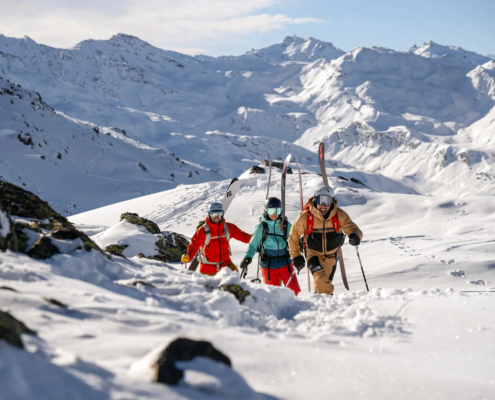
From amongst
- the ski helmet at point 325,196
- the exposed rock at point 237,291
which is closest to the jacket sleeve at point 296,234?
the ski helmet at point 325,196

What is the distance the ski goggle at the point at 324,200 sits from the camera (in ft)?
23.9

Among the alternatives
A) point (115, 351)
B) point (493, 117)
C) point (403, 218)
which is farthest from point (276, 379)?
point (493, 117)

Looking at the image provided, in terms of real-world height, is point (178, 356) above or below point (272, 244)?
below

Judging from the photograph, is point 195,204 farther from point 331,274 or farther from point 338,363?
point 338,363

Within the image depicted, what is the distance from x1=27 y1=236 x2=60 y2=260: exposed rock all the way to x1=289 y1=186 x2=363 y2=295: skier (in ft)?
13.5

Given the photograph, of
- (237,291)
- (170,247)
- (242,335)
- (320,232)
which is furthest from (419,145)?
(242,335)

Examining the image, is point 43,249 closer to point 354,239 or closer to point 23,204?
point 23,204

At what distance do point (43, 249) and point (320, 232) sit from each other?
458 centimetres

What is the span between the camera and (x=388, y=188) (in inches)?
5212

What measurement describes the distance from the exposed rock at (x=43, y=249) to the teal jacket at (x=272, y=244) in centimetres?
405

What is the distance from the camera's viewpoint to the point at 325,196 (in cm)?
727

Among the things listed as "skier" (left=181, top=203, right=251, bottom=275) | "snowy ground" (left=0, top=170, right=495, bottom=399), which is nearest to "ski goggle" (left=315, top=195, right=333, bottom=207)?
"skier" (left=181, top=203, right=251, bottom=275)

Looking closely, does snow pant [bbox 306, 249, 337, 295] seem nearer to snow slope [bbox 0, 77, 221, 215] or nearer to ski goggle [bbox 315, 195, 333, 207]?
ski goggle [bbox 315, 195, 333, 207]

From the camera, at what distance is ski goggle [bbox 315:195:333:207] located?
728 cm
